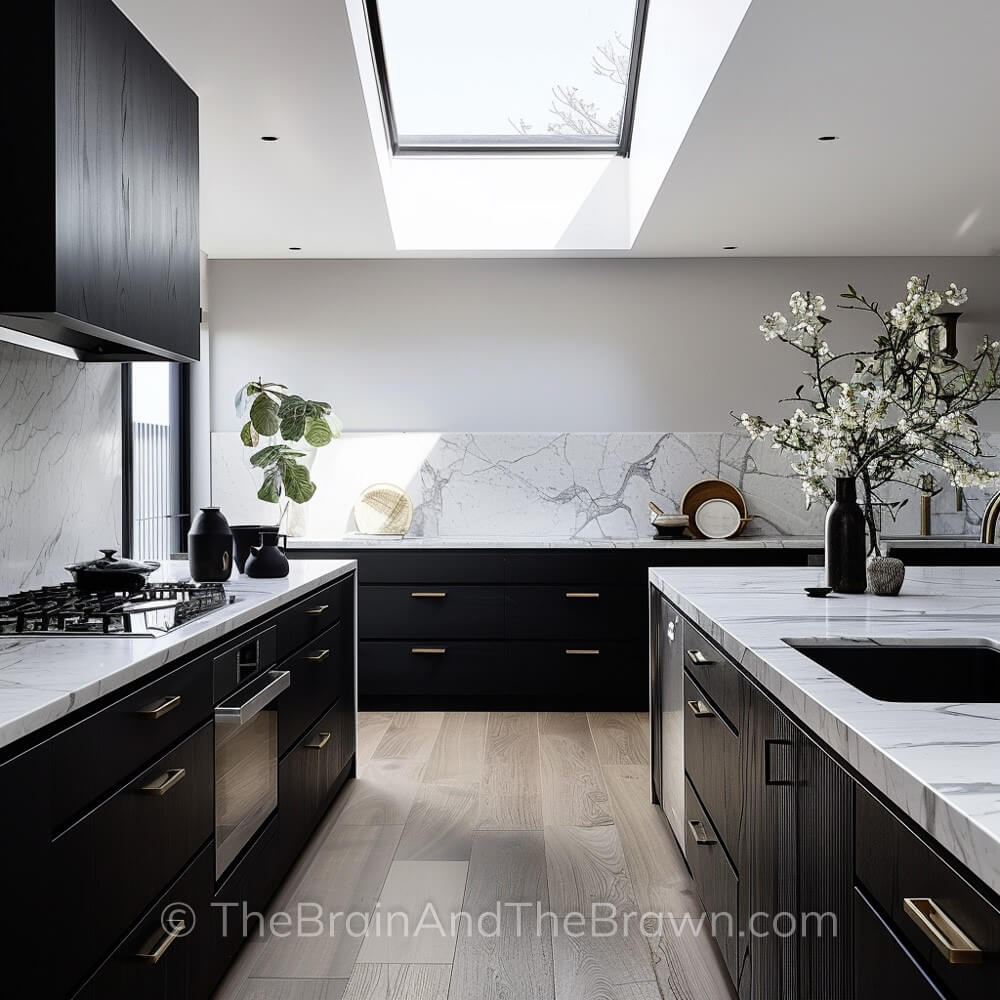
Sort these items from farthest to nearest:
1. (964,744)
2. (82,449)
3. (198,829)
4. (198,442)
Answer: (198,442) → (82,449) → (198,829) → (964,744)

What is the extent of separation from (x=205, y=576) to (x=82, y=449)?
1.80ft

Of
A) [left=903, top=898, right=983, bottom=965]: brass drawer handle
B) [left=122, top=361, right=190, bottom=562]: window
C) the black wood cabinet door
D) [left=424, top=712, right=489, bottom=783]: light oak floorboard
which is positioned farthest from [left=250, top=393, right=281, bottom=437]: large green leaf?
[left=903, top=898, right=983, bottom=965]: brass drawer handle

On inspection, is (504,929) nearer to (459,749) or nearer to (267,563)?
(267,563)

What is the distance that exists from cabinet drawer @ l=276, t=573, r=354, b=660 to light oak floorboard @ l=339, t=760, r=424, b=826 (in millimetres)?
629

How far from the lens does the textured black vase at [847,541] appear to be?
2545 millimetres

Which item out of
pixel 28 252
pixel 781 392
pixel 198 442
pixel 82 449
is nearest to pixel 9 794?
pixel 28 252

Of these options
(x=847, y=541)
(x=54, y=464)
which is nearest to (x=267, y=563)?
(x=54, y=464)

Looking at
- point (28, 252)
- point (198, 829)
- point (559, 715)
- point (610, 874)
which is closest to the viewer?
point (28, 252)

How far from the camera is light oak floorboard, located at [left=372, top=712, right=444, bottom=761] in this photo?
399 centimetres

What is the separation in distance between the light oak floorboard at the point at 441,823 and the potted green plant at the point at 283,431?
172 centimetres

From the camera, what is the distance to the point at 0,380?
8.10ft

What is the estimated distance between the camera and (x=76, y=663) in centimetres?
162

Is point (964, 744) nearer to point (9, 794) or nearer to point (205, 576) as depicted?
point (9, 794)

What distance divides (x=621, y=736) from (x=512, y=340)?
2.21 m
